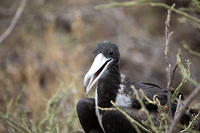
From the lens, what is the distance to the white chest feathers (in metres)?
2.08

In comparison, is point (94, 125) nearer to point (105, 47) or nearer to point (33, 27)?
point (105, 47)

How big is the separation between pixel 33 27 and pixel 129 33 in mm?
1629

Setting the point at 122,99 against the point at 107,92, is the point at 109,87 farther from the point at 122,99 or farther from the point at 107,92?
the point at 122,99

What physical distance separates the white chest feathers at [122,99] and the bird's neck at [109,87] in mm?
30

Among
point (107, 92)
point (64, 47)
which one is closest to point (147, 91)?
point (107, 92)

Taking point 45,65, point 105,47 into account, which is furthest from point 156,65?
point 105,47

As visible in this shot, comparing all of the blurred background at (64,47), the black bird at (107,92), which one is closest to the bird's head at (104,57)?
the black bird at (107,92)

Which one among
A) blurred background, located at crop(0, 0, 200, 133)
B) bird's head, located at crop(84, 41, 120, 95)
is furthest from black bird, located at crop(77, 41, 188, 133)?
blurred background, located at crop(0, 0, 200, 133)

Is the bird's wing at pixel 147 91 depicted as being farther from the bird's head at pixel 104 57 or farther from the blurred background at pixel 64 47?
the blurred background at pixel 64 47

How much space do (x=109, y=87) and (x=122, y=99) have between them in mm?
139

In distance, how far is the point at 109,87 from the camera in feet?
7.23

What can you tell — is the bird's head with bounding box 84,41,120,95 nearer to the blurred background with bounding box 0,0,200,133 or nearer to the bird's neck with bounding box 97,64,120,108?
the bird's neck with bounding box 97,64,120,108

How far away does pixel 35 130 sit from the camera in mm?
2449

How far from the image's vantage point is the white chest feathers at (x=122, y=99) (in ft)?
6.82
